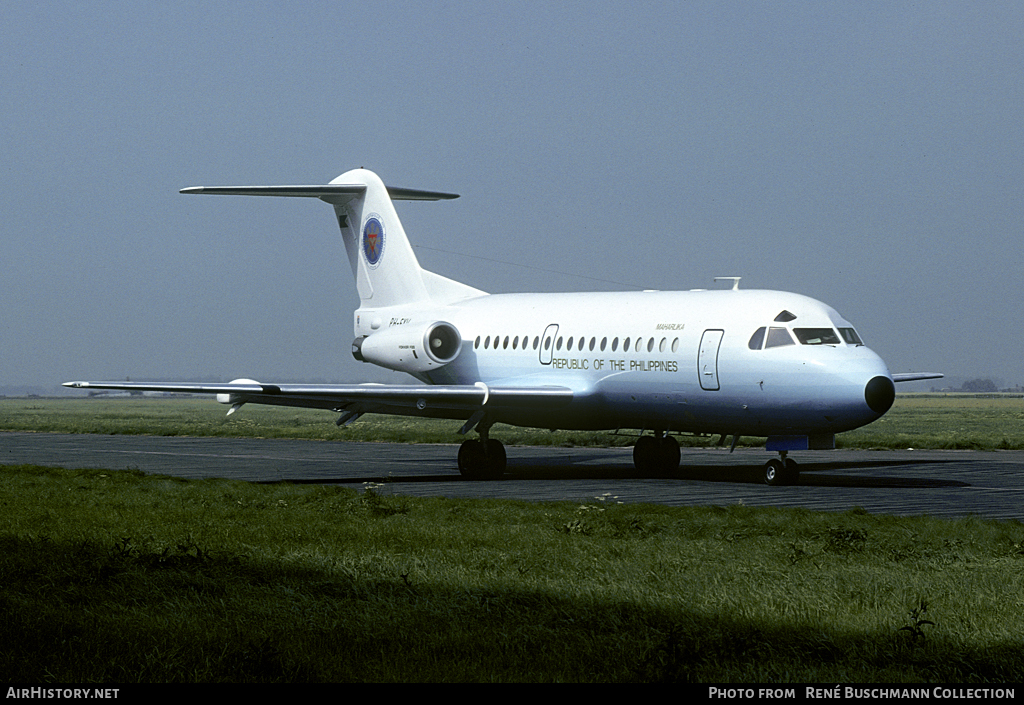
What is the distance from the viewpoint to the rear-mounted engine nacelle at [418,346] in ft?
88.8

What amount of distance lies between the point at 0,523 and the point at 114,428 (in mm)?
36342

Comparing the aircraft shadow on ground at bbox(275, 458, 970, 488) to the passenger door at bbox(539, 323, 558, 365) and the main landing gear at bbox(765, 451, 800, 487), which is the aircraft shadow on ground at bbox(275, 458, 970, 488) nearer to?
the main landing gear at bbox(765, 451, 800, 487)

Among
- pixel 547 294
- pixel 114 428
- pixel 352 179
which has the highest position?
pixel 352 179

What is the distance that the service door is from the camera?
21.7 metres

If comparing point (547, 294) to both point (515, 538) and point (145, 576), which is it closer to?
point (515, 538)

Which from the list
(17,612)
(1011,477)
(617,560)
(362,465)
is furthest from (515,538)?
(362,465)

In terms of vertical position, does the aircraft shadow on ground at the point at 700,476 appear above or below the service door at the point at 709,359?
below

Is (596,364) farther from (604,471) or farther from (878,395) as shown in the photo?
(878,395)

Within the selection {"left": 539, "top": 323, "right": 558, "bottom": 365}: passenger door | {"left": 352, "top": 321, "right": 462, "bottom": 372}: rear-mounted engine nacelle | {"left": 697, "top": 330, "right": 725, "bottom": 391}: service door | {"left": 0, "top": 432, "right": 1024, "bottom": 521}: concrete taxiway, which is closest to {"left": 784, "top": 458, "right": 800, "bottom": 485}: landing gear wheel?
{"left": 0, "top": 432, "right": 1024, "bottom": 521}: concrete taxiway

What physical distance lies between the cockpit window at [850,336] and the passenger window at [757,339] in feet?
4.26

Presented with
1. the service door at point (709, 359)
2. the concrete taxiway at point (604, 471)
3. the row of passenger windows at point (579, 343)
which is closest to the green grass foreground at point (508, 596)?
the concrete taxiway at point (604, 471)

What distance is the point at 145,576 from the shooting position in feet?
33.8

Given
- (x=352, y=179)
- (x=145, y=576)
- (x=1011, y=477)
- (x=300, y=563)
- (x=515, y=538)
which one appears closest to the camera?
(x=145, y=576)

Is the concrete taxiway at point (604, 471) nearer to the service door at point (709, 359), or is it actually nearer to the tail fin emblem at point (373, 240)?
the service door at point (709, 359)
